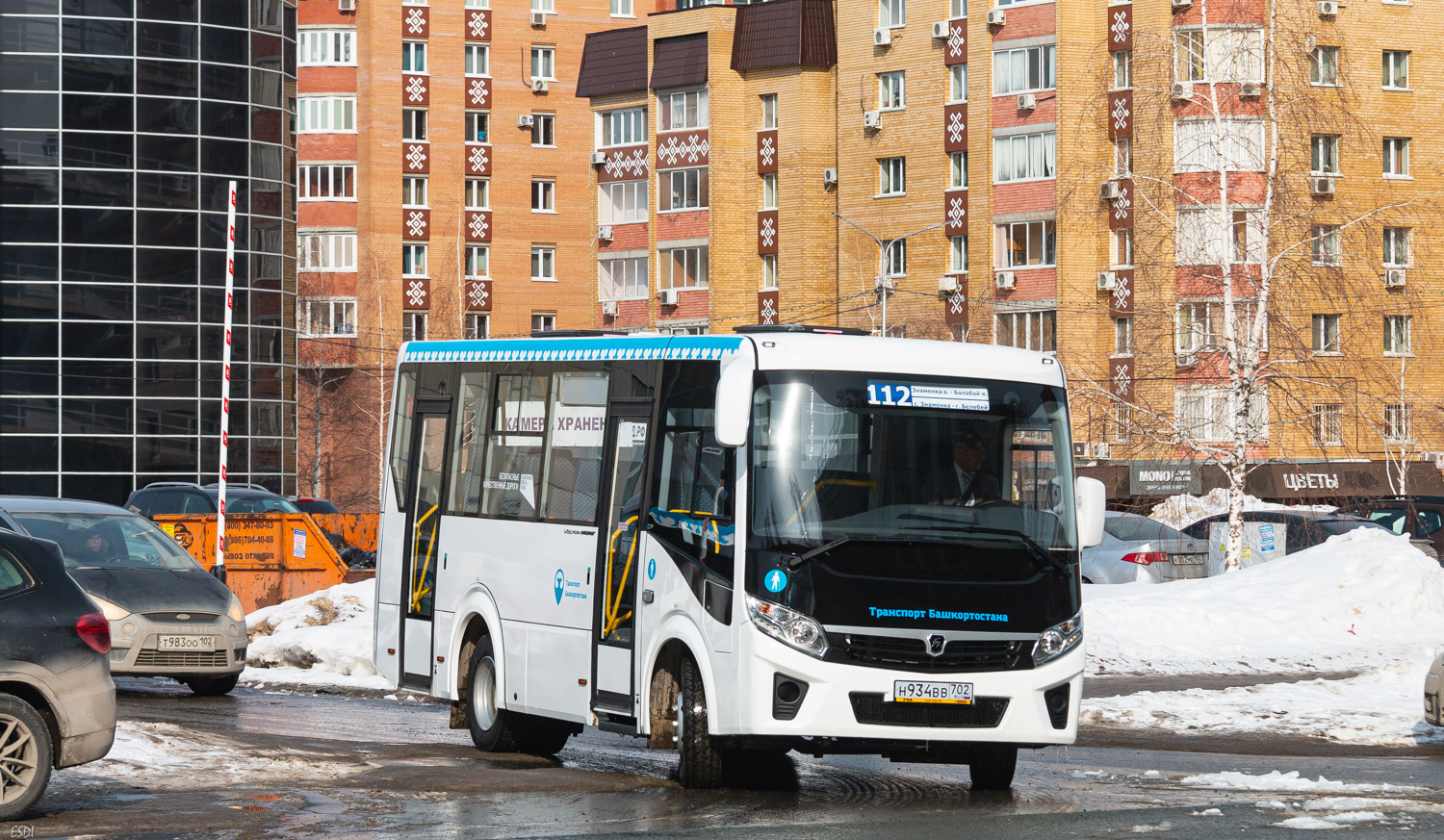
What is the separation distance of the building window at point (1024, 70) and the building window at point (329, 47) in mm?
28923

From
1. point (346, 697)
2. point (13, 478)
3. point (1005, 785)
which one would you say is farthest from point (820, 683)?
point (13, 478)

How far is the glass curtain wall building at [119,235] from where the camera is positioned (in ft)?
182

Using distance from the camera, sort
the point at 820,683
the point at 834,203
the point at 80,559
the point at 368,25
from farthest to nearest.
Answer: the point at 368,25
the point at 834,203
the point at 80,559
the point at 820,683

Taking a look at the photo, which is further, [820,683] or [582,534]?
[582,534]

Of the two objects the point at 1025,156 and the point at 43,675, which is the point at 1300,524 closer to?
the point at 43,675

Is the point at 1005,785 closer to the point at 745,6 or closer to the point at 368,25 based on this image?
the point at 745,6

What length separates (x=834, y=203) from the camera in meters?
71.0

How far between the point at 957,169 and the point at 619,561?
56081 mm

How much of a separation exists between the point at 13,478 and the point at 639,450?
152 feet

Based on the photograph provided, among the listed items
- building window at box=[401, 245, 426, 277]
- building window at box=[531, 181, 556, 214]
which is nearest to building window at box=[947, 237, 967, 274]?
building window at box=[531, 181, 556, 214]

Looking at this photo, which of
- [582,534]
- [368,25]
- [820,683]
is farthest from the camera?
[368,25]

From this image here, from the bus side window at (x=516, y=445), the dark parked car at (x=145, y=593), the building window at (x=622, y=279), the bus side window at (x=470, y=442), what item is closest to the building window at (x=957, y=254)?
the building window at (x=622, y=279)

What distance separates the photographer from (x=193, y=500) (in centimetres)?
3519

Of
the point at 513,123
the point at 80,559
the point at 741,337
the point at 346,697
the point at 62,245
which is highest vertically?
the point at 513,123
